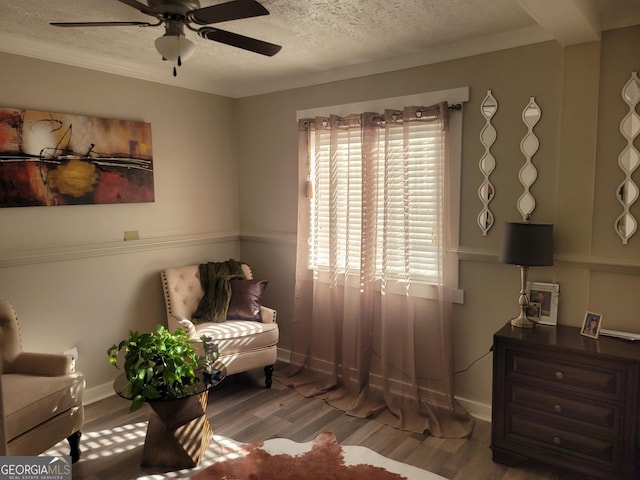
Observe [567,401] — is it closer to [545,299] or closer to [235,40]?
[545,299]

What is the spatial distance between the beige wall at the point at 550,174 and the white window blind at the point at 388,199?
9.1 inches

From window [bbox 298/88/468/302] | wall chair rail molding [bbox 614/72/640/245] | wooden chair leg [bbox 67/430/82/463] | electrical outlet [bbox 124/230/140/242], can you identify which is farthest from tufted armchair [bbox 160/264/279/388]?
wall chair rail molding [bbox 614/72/640/245]

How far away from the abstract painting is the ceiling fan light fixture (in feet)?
5.17

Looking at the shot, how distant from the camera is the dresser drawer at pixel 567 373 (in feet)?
8.22

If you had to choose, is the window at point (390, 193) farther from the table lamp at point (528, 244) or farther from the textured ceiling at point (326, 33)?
the table lamp at point (528, 244)

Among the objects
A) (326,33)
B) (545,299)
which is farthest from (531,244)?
(326,33)

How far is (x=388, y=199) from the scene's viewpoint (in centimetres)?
362

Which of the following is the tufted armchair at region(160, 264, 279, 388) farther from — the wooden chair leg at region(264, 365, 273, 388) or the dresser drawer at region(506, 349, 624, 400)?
the dresser drawer at region(506, 349, 624, 400)

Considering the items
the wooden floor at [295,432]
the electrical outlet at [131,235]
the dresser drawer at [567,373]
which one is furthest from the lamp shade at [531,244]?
the electrical outlet at [131,235]

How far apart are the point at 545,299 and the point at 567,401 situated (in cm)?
67

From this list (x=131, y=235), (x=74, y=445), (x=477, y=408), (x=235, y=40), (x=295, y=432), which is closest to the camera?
(x=235, y=40)

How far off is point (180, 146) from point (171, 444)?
2.57 m

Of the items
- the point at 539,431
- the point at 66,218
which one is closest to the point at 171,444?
the point at 66,218

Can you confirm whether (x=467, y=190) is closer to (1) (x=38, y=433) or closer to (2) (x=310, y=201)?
(2) (x=310, y=201)
